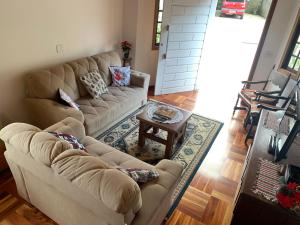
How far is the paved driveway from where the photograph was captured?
4.30 meters

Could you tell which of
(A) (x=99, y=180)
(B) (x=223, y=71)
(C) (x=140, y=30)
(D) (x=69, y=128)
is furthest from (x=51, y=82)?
(B) (x=223, y=71)

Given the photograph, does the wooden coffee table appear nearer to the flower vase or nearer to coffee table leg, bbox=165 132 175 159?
coffee table leg, bbox=165 132 175 159

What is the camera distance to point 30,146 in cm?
142

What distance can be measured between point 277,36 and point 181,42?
5.25 ft

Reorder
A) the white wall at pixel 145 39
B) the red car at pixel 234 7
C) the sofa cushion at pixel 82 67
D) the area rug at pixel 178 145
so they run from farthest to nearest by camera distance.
Answer: the red car at pixel 234 7 < the white wall at pixel 145 39 < the sofa cushion at pixel 82 67 < the area rug at pixel 178 145

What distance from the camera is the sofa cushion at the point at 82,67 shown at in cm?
298

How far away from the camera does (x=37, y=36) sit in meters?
2.64

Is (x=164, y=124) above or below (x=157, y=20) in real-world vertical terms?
below

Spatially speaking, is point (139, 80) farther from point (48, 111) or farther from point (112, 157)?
Result: point (112, 157)

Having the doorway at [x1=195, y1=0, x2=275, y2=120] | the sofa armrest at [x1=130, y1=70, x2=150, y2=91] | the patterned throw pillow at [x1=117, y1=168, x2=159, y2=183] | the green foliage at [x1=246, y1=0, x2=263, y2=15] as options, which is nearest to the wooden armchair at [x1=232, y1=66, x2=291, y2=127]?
the doorway at [x1=195, y1=0, x2=275, y2=120]

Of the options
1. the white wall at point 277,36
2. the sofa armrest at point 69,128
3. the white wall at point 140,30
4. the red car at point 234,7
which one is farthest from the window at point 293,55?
the red car at point 234,7

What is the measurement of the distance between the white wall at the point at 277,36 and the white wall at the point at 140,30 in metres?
2.03

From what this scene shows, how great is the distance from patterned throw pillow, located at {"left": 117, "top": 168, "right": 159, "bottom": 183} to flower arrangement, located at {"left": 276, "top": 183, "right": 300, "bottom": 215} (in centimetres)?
83

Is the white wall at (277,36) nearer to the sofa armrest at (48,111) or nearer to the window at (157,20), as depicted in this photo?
the window at (157,20)
